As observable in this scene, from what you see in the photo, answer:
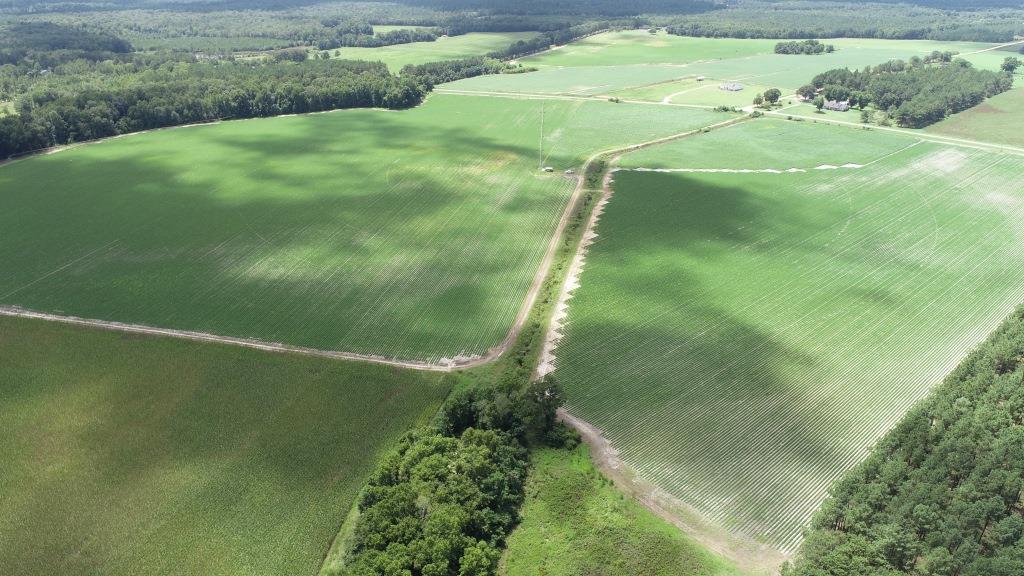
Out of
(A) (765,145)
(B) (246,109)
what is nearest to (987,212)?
(A) (765,145)

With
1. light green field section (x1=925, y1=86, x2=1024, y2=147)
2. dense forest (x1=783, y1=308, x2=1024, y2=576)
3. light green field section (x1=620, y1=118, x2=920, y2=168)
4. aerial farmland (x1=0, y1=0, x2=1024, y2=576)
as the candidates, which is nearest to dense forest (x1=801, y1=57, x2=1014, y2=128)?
light green field section (x1=925, y1=86, x2=1024, y2=147)

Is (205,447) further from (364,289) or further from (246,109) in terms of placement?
(246,109)

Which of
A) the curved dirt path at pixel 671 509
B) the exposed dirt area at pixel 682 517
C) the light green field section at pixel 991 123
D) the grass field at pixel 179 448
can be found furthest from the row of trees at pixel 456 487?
the light green field section at pixel 991 123

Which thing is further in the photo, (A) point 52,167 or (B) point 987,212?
(A) point 52,167

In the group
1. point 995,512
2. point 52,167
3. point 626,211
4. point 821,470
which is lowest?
point 821,470

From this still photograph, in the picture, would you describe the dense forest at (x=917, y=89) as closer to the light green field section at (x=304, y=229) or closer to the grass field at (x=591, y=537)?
the light green field section at (x=304, y=229)

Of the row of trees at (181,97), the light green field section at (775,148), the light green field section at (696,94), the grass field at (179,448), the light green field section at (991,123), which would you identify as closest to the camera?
the grass field at (179,448)

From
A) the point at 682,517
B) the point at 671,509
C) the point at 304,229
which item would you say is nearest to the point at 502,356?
the point at 671,509

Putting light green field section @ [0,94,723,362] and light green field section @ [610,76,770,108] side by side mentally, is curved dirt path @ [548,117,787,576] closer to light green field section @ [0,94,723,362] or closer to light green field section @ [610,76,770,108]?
light green field section @ [0,94,723,362]
